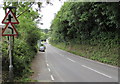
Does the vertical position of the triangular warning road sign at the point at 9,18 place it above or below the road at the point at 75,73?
above

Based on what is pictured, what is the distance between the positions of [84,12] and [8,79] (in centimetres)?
1805

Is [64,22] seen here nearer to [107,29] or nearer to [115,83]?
[107,29]

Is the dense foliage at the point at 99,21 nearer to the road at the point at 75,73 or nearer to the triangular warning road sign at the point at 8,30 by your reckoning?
the road at the point at 75,73

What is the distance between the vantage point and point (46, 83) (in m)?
8.55

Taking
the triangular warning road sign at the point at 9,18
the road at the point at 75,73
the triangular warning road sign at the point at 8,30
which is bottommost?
the road at the point at 75,73

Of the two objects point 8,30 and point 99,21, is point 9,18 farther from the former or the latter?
point 99,21

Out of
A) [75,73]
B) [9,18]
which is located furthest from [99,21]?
[9,18]

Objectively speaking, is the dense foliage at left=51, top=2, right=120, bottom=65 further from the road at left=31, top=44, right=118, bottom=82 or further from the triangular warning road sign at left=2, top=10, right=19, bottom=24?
the triangular warning road sign at left=2, top=10, right=19, bottom=24

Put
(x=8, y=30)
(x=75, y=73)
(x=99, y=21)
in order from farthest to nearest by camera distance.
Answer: (x=99, y=21) < (x=75, y=73) < (x=8, y=30)

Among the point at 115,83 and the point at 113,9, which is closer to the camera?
the point at 115,83

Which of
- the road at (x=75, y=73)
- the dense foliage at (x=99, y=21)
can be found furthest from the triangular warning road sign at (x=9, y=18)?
the dense foliage at (x=99, y=21)

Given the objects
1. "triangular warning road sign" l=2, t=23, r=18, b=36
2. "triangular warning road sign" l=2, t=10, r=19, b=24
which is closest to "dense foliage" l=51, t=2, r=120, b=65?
"triangular warning road sign" l=2, t=10, r=19, b=24

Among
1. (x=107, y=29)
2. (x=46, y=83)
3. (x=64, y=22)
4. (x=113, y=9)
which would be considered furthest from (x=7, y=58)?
(x=64, y=22)

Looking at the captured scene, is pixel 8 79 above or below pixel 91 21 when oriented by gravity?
below
